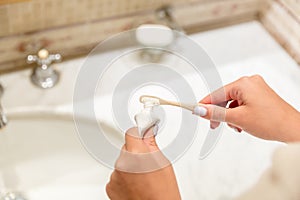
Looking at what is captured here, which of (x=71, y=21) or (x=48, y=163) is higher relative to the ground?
(x=71, y=21)

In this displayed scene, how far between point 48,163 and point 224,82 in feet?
1.12

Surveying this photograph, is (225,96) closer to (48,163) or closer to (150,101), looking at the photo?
(150,101)

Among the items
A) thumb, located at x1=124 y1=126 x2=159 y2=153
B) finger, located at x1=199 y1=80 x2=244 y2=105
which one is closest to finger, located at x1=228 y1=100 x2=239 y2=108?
finger, located at x1=199 y1=80 x2=244 y2=105

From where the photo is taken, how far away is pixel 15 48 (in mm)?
792

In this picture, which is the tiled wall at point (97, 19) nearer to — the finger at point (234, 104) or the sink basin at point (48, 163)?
the sink basin at point (48, 163)

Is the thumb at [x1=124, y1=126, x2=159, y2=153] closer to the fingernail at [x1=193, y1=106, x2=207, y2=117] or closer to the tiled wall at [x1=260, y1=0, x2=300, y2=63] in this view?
the fingernail at [x1=193, y1=106, x2=207, y2=117]

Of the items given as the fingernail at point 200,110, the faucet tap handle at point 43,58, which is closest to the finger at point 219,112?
the fingernail at point 200,110

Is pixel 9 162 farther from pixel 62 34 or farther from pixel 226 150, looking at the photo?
pixel 226 150

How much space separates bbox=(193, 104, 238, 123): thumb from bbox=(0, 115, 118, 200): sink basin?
0.91ft

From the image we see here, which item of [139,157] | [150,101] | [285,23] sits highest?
[285,23]

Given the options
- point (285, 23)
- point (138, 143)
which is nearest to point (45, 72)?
point (138, 143)

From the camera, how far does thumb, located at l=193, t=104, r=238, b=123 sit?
0.61 meters

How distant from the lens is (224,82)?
34.0 inches

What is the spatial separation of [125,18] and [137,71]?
0.32 ft
